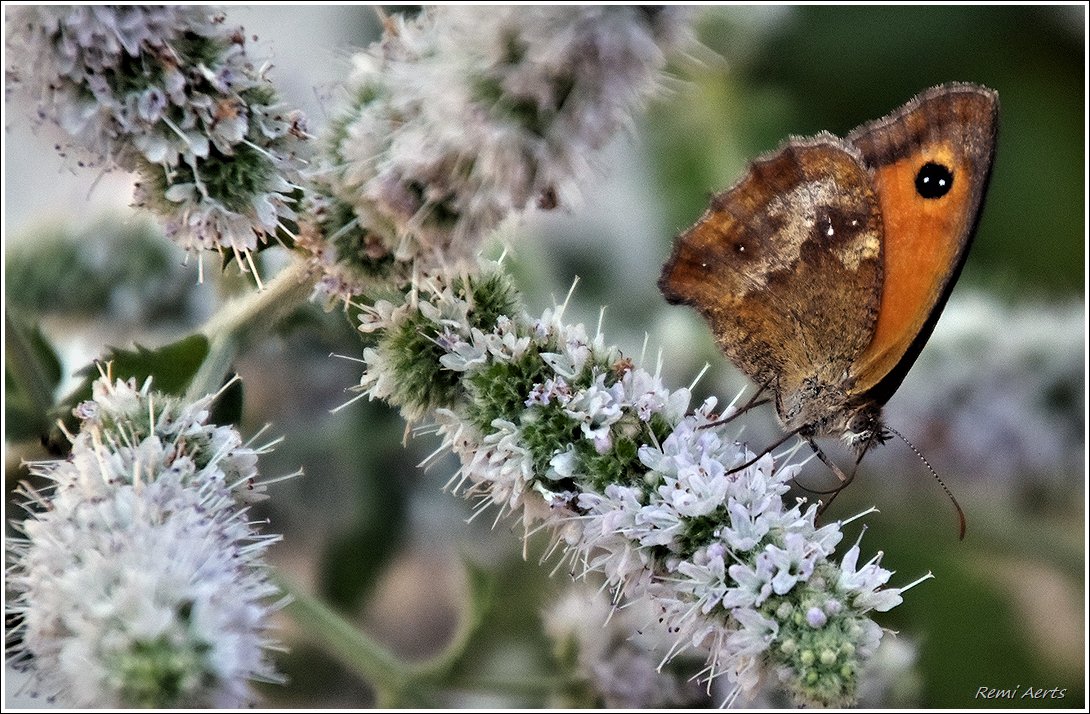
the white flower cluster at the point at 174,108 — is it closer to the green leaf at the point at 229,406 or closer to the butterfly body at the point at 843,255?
the green leaf at the point at 229,406

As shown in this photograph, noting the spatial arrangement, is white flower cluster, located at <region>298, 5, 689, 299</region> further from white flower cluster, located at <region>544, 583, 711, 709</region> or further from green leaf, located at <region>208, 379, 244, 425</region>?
white flower cluster, located at <region>544, 583, 711, 709</region>

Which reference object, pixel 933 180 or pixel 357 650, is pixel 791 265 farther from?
pixel 357 650

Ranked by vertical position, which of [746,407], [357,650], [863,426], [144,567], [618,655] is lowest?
[357,650]

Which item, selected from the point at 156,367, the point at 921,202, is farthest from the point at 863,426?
the point at 156,367

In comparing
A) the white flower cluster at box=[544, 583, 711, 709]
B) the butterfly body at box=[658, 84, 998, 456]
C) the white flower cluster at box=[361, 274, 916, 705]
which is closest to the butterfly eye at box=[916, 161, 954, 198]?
the butterfly body at box=[658, 84, 998, 456]

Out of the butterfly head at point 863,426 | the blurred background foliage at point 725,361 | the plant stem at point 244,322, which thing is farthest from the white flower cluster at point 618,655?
the plant stem at point 244,322
